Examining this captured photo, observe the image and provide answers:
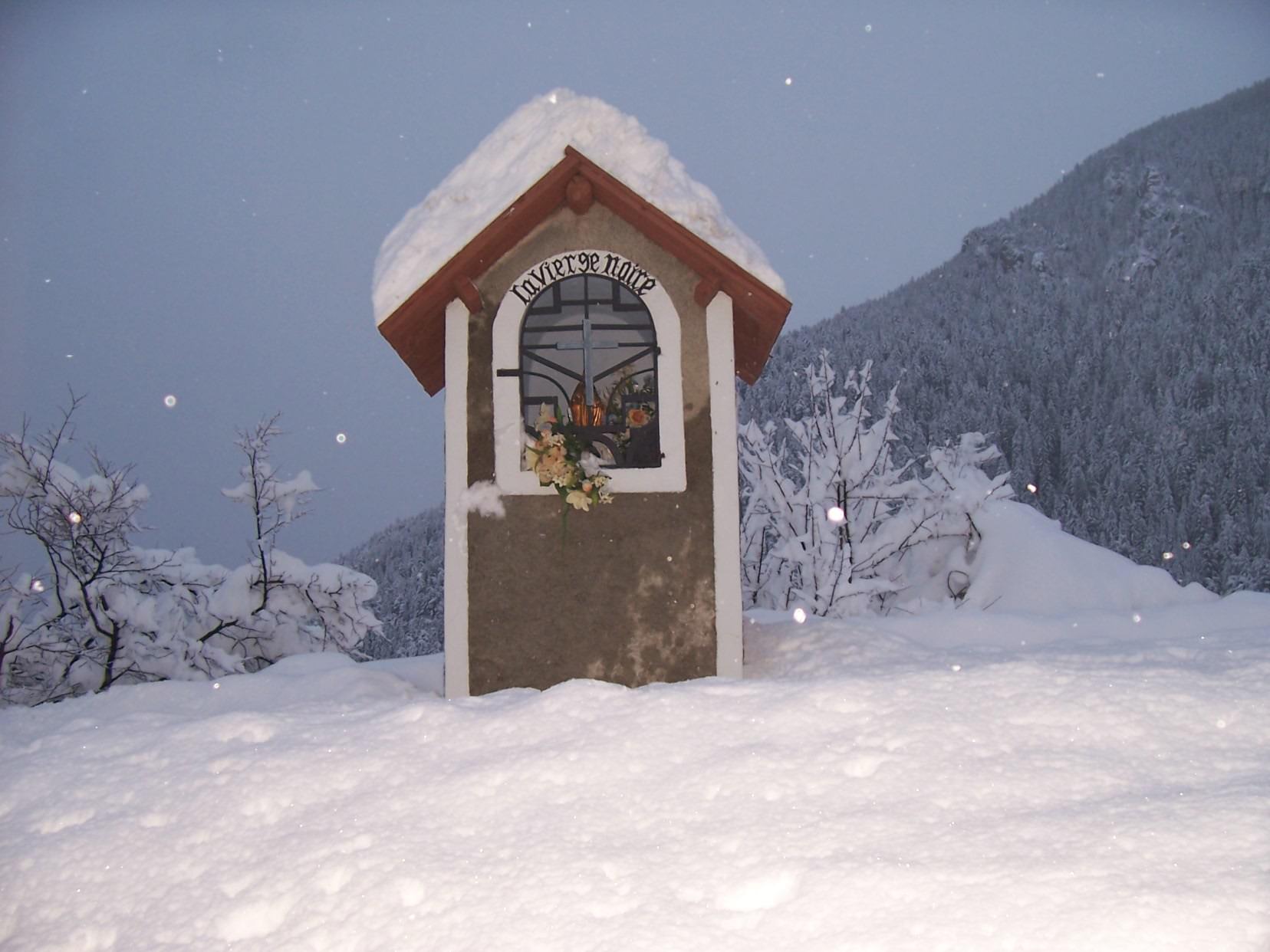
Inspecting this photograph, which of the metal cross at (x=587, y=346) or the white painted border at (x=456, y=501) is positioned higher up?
the metal cross at (x=587, y=346)

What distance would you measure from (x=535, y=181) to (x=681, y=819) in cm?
419

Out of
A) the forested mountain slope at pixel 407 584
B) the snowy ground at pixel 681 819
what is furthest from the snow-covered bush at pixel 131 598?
the forested mountain slope at pixel 407 584

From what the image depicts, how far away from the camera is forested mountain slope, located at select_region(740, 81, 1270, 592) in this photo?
33406mm

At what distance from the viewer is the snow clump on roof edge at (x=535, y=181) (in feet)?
19.6

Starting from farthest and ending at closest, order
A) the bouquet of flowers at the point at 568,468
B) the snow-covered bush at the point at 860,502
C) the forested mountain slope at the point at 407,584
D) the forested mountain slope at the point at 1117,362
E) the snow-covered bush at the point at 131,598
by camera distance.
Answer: the forested mountain slope at the point at 1117,362
the forested mountain slope at the point at 407,584
the snow-covered bush at the point at 860,502
the snow-covered bush at the point at 131,598
the bouquet of flowers at the point at 568,468

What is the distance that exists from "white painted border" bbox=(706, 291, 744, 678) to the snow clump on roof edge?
453 mm

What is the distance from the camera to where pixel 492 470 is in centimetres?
618

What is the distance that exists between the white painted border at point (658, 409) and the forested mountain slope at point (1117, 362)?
11975mm

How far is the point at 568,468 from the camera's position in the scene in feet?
19.6

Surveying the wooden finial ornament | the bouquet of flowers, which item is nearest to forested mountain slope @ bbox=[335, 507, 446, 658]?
the bouquet of flowers

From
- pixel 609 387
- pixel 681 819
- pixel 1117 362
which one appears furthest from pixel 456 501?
pixel 1117 362

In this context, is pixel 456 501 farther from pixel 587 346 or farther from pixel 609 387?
pixel 609 387

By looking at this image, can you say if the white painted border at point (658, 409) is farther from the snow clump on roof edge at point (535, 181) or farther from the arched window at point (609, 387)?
the snow clump on roof edge at point (535, 181)

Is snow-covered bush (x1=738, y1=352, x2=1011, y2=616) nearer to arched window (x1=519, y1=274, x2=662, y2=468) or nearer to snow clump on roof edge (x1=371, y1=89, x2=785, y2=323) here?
arched window (x1=519, y1=274, x2=662, y2=468)
